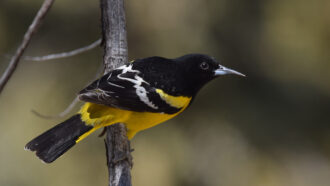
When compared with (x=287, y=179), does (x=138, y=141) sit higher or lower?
higher

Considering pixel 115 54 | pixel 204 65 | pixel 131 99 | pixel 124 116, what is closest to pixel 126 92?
pixel 131 99

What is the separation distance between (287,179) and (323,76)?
1694 mm

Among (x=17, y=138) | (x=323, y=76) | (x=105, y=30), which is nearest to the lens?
(x=105, y=30)

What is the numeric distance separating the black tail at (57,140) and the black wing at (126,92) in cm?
24

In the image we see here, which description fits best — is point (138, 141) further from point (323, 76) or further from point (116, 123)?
point (323, 76)

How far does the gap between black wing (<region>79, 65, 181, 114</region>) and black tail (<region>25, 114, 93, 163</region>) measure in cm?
24

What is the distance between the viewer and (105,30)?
11.3 ft

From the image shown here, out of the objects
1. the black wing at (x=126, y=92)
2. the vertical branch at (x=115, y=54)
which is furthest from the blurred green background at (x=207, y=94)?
the black wing at (x=126, y=92)

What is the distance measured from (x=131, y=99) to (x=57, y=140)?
0.61 meters

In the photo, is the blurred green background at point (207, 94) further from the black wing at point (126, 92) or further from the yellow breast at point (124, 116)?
the black wing at point (126, 92)

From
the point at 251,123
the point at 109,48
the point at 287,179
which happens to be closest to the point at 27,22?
the point at 109,48

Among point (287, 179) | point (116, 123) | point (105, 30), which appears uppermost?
point (105, 30)

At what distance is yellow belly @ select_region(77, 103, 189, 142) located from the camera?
3.29 meters

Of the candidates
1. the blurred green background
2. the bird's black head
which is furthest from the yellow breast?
the blurred green background
